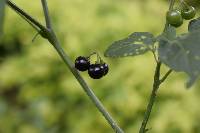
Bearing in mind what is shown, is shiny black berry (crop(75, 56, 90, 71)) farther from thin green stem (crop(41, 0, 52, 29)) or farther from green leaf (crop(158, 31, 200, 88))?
green leaf (crop(158, 31, 200, 88))

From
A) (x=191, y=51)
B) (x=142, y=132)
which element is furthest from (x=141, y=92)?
(x=191, y=51)

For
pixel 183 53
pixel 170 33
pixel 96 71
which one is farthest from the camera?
pixel 96 71

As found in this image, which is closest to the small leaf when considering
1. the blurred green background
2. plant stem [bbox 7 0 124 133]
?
plant stem [bbox 7 0 124 133]

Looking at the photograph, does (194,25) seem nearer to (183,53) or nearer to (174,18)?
(174,18)

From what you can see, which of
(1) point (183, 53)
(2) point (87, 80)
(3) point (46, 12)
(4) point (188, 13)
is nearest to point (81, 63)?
(3) point (46, 12)

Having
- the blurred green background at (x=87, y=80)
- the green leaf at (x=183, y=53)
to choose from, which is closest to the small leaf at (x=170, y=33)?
the green leaf at (x=183, y=53)

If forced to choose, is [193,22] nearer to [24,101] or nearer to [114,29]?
[114,29]
